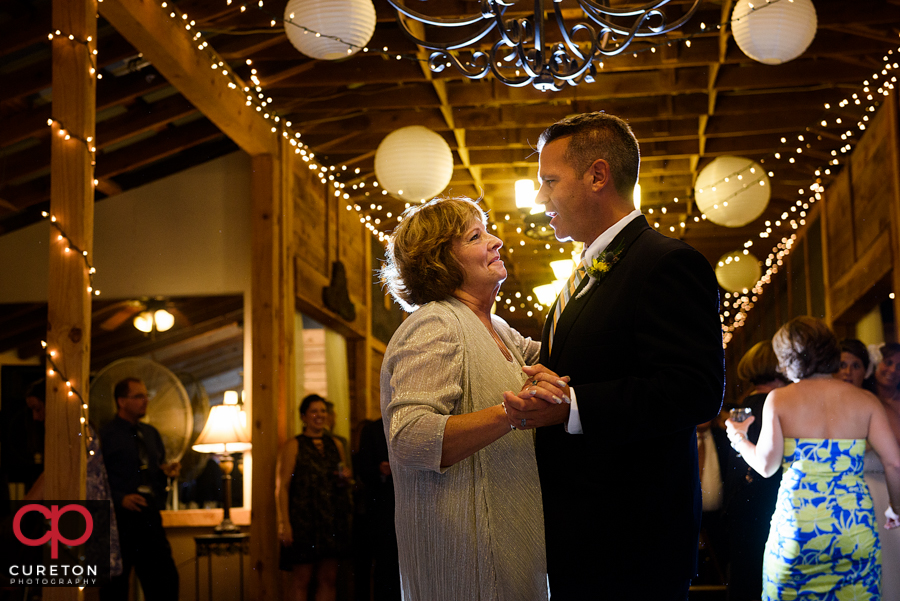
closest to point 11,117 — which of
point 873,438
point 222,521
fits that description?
point 222,521

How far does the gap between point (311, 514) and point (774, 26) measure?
3.96m

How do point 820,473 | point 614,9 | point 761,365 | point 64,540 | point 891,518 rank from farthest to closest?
point 761,365
point 64,540
point 891,518
point 820,473
point 614,9

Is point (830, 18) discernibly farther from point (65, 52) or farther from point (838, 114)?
point (65, 52)

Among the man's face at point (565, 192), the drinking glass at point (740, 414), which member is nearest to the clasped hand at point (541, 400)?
the man's face at point (565, 192)

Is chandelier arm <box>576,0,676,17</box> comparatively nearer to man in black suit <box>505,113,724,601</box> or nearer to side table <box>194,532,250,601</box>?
man in black suit <box>505,113,724,601</box>

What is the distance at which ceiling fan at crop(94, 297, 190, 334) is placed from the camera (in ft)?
27.0

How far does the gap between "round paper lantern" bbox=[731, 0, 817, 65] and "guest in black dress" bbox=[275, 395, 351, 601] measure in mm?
3661

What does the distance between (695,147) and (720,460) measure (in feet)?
12.8

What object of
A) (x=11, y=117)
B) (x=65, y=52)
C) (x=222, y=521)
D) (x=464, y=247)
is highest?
(x=11, y=117)

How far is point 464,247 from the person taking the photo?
7.06 feet

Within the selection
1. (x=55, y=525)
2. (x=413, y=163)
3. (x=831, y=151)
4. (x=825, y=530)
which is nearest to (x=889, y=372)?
(x=825, y=530)

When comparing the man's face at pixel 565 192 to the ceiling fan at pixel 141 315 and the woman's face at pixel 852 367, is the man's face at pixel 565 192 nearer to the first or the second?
the woman's face at pixel 852 367

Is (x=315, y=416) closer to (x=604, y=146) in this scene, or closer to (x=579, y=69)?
(x=579, y=69)

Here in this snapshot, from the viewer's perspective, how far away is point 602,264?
5.90 ft
